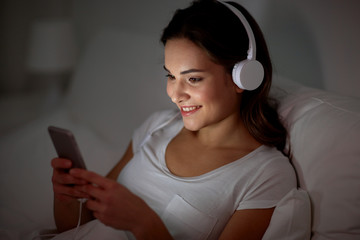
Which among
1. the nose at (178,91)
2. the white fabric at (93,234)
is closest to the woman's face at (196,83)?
the nose at (178,91)

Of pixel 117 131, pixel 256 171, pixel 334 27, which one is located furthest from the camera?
pixel 117 131

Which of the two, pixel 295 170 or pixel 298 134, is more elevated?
pixel 298 134

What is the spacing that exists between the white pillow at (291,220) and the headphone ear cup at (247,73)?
1.11ft

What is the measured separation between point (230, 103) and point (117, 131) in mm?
842

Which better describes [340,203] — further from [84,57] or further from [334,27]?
[84,57]

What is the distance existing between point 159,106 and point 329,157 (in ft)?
3.41

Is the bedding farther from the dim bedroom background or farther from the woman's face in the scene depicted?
the woman's face

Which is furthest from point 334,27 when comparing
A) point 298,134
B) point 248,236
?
point 248,236

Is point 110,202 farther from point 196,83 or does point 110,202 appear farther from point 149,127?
point 149,127

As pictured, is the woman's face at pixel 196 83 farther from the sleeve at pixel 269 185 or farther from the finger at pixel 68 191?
the finger at pixel 68 191

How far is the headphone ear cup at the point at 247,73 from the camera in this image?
0.93m

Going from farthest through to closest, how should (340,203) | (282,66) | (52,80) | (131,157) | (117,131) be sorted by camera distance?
(52,80) < (117,131) < (282,66) < (131,157) < (340,203)

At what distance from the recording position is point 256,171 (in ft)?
3.18

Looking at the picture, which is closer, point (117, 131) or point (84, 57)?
point (117, 131)
